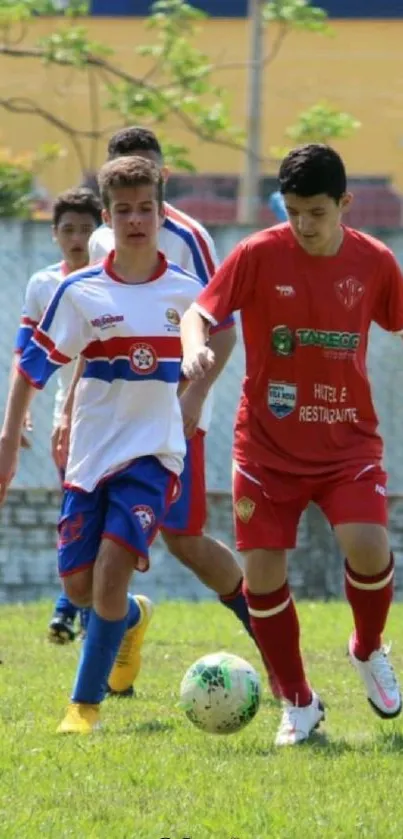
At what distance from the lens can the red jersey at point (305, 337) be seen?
6410mm

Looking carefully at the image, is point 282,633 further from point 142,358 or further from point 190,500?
point 190,500

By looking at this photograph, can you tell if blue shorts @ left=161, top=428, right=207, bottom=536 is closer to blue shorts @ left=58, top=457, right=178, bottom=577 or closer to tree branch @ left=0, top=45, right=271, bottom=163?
blue shorts @ left=58, top=457, right=178, bottom=577

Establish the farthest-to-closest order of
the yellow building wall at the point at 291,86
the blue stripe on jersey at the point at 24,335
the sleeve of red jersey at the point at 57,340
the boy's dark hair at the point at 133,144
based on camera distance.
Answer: the yellow building wall at the point at 291,86 < the blue stripe on jersey at the point at 24,335 < the boy's dark hair at the point at 133,144 < the sleeve of red jersey at the point at 57,340

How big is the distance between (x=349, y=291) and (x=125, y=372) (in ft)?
2.59

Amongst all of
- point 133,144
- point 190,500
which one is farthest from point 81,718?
point 133,144

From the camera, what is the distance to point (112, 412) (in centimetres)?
662

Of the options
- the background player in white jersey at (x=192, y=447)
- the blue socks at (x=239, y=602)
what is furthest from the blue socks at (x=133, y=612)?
the blue socks at (x=239, y=602)

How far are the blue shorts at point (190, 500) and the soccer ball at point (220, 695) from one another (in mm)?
1244

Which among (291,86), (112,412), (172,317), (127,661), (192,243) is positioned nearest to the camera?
(112,412)

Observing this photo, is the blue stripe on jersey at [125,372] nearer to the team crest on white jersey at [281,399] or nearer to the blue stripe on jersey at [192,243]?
the team crest on white jersey at [281,399]

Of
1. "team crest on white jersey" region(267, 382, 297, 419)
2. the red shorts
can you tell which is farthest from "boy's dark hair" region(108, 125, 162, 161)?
the red shorts

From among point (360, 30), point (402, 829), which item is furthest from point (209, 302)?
point (360, 30)

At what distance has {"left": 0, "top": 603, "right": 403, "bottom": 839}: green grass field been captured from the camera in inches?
192

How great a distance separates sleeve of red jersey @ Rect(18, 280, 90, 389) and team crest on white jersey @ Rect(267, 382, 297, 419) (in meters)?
0.65
